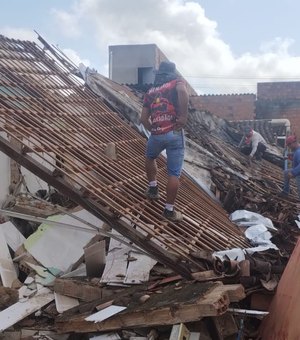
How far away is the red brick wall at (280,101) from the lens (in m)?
16.1

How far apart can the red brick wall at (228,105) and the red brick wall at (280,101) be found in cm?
52

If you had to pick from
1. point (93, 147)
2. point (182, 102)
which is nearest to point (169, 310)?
point (182, 102)

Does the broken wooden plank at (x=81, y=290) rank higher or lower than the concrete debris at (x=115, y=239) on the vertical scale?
lower

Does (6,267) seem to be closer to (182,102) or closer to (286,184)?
(182,102)

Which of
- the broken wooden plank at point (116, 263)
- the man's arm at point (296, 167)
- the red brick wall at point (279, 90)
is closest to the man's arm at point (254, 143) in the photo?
the man's arm at point (296, 167)

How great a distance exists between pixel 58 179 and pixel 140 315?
1415 millimetres

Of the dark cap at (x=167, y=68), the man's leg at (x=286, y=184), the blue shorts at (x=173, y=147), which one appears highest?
the dark cap at (x=167, y=68)

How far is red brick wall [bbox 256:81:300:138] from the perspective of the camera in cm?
1614

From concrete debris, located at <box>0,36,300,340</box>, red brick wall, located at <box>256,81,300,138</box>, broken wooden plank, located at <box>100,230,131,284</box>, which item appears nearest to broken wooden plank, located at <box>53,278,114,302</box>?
concrete debris, located at <box>0,36,300,340</box>

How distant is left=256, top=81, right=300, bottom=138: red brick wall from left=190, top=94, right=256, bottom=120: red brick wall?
1.69 ft

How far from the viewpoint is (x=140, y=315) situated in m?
3.25

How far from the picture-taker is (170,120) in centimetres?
434

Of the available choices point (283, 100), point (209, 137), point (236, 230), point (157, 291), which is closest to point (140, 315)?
point (157, 291)

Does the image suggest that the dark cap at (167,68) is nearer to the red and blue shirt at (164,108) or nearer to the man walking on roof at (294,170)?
the red and blue shirt at (164,108)
